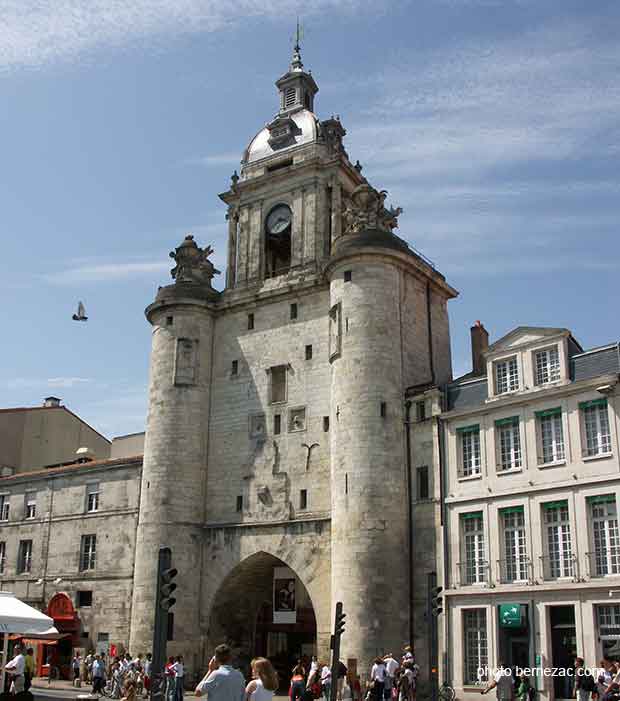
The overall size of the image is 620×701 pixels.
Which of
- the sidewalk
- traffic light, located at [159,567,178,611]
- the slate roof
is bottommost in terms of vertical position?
the sidewalk

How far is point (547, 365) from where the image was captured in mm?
25984

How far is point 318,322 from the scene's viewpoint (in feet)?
110

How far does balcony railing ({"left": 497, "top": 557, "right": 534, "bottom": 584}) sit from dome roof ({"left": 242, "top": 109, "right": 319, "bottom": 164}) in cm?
2059

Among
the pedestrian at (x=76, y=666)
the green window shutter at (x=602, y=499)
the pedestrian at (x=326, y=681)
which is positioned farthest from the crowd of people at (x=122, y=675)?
the green window shutter at (x=602, y=499)

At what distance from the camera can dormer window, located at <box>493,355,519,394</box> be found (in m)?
26.8

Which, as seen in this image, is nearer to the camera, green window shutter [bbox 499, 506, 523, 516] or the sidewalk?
green window shutter [bbox 499, 506, 523, 516]

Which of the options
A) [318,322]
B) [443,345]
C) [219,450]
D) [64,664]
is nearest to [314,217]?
[318,322]

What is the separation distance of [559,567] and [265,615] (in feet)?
47.5

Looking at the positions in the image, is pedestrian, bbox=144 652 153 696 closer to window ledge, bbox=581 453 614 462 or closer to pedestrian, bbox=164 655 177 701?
pedestrian, bbox=164 655 177 701

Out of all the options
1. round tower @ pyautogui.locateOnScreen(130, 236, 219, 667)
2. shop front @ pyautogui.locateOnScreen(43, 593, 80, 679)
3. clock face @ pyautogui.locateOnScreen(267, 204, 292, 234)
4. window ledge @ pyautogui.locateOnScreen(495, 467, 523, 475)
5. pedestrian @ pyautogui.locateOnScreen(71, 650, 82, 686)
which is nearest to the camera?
window ledge @ pyautogui.locateOnScreen(495, 467, 523, 475)

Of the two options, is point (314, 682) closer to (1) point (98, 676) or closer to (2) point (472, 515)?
(2) point (472, 515)

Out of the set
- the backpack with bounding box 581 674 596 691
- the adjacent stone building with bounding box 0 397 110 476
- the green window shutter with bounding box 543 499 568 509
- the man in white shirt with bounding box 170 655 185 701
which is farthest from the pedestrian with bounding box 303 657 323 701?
the adjacent stone building with bounding box 0 397 110 476

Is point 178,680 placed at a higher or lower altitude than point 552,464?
lower

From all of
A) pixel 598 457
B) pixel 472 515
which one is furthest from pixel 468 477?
pixel 598 457
